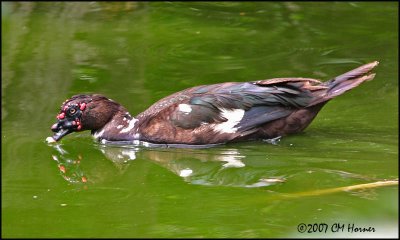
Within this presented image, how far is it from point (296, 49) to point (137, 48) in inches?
81.4

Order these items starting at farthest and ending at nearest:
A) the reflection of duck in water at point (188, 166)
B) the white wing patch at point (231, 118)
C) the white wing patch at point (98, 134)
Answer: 1. the white wing patch at point (98, 134)
2. the white wing patch at point (231, 118)
3. the reflection of duck in water at point (188, 166)

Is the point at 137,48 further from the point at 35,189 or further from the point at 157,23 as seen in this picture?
the point at 35,189

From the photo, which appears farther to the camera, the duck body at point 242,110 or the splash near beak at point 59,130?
the splash near beak at point 59,130

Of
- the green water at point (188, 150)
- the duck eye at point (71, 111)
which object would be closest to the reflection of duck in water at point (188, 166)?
the green water at point (188, 150)

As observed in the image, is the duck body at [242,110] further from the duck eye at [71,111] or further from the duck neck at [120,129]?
the duck eye at [71,111]

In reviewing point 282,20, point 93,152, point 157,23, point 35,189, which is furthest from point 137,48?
point 35,189

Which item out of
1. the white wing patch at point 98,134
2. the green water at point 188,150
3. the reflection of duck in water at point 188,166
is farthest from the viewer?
the white wing patch at point 98,134

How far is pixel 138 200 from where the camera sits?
7.27m

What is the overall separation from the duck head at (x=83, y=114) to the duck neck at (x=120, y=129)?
6 cm

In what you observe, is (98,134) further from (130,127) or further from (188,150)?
(188,150)

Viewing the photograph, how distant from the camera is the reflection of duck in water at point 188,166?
772cm

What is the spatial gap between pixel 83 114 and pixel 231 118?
1.46 metres

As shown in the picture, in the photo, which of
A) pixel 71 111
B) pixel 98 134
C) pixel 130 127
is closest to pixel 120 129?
pixel 130 127

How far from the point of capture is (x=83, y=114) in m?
8.98
